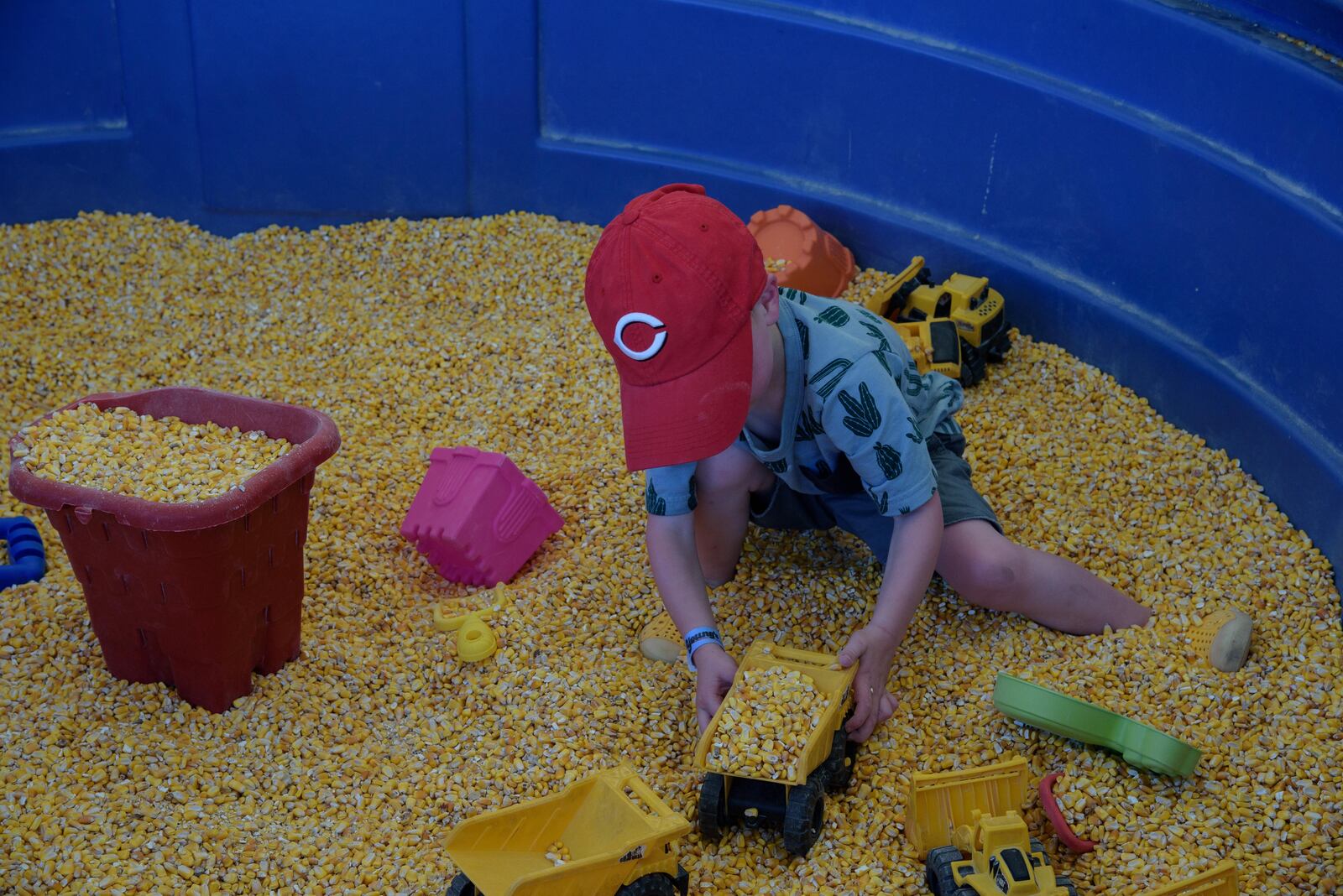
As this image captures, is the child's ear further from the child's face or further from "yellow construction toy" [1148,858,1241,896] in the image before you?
"yellow construction toy" [1148,858,1241,896]

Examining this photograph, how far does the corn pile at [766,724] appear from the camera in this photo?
2.14 metres

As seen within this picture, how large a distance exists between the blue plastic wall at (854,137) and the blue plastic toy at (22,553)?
5.50ft

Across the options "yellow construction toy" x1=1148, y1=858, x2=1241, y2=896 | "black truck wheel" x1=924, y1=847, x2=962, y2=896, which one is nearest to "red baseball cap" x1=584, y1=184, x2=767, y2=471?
"black truck wheel" x1=924, y1=847, x2=962, y2=896

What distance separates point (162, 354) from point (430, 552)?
1.34m

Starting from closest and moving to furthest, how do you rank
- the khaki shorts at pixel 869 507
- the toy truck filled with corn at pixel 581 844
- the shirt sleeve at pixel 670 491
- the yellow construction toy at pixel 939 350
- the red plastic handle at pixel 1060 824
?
the toy truck filled with corn at pixel 581 844 → the red plastic handle at pixel 1060 824 → the shirt sleeve at pixel 670 491 → the khaki shorts at pixel 869 507 → the yellow construction toy at pixel 939 350

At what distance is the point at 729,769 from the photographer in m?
2.14

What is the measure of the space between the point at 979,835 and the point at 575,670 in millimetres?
900

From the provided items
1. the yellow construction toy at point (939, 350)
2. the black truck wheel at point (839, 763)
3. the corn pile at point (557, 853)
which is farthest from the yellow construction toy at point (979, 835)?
the yellow construction toy at point (939, 350)

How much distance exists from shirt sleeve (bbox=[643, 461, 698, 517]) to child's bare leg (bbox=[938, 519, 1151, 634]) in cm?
54

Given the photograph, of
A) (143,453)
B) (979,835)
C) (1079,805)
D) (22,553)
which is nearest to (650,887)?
(979,835)

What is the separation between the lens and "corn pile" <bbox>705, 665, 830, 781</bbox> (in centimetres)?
214

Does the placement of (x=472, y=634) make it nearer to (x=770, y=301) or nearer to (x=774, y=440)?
(x=774, y=440)

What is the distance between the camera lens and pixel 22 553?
2.98 metres

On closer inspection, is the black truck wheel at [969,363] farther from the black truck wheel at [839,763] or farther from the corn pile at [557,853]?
the corn pile at [557,853]
